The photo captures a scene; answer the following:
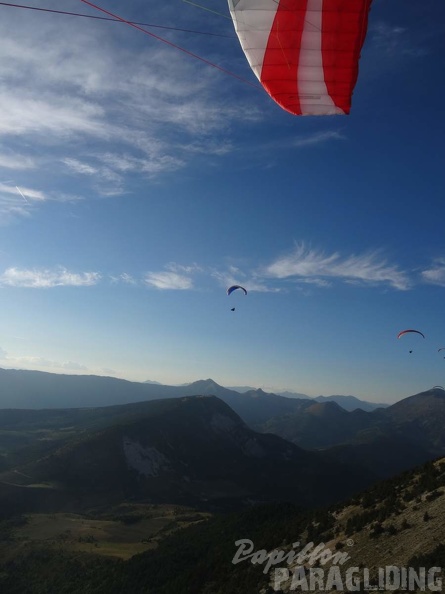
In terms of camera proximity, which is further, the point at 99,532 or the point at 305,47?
the point at 99,532

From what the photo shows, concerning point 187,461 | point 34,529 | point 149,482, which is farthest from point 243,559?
point 187,461

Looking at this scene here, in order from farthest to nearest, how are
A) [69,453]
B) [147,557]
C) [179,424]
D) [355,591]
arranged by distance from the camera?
1. [179,424]
2. [69,453]
3. [147,557]
4. [355,591]

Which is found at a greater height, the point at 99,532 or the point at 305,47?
the point at 305,47

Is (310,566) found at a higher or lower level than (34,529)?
higher

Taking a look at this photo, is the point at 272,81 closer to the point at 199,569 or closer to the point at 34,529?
the point at 199,569

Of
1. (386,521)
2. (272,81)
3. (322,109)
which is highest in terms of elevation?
(272,81)

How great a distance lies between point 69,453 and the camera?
119 m

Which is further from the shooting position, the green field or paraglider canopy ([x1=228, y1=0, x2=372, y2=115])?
the green field

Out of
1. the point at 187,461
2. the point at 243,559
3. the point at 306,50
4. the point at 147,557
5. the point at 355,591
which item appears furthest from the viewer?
the point at 187,461

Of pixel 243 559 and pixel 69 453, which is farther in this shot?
pixel 69 453

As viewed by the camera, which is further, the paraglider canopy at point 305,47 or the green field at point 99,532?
the green field at point 99,532

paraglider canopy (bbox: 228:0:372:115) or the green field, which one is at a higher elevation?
paraglider canopy (bbox: 228:0:372:115)

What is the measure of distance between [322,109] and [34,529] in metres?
68.4

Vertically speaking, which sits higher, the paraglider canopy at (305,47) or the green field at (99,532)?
the paraglider canopy at (305,47)
